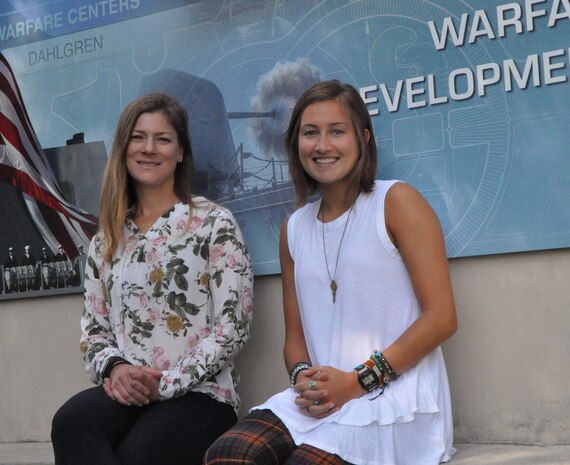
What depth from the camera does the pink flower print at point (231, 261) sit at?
332cm

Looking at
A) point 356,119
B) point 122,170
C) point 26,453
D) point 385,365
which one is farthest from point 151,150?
point 26,453

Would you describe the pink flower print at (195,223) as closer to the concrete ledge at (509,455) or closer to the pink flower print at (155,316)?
the pink flower print at (155,316)

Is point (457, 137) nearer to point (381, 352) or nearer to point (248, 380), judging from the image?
point (381, 352)

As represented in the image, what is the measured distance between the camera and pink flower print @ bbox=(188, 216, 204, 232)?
11.1ft

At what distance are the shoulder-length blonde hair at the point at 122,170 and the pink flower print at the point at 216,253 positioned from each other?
0.21 m

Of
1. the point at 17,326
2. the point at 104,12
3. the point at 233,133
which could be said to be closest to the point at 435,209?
the point at 233,133

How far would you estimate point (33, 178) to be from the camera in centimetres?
415

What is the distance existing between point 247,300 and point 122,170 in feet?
1.99

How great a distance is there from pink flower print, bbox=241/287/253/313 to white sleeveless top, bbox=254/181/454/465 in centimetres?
25

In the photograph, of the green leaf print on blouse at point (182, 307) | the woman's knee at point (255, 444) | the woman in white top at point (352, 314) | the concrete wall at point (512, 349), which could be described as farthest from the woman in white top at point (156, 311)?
the concrete wall at point (512, 349)

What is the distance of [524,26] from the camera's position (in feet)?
10.1

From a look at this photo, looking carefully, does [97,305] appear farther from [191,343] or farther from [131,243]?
[191,343]

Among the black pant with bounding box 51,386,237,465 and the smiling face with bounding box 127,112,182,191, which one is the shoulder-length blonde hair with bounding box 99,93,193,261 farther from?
the black pant with bounding box 51,386,237,465

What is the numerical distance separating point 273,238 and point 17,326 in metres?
1.23
